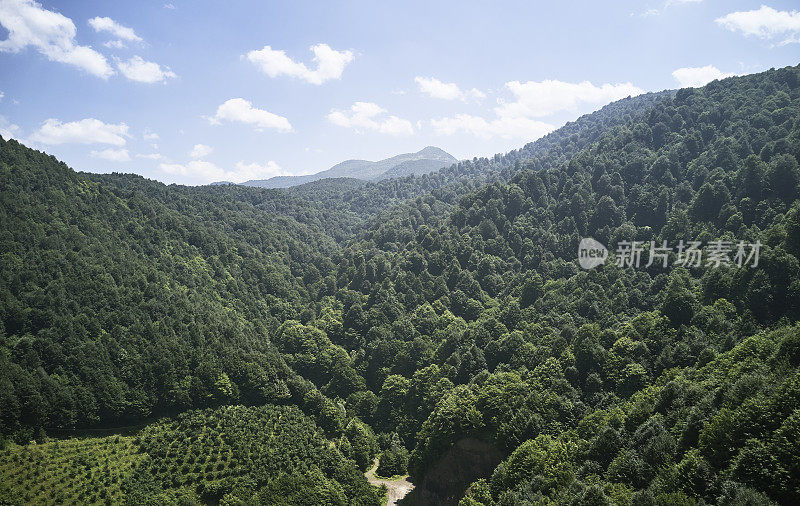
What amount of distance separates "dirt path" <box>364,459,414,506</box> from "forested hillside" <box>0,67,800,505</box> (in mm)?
2587

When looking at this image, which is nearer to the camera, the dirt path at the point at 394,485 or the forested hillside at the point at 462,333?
the forested hillside at the point at 462,333

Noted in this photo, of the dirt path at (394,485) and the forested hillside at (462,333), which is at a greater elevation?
the forested hillside at (462,333)

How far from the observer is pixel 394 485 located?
251 ft

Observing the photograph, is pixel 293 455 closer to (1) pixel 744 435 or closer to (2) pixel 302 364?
(2) pixel 302 364

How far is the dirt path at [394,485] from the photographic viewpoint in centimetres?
7238

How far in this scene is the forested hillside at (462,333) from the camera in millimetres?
41906

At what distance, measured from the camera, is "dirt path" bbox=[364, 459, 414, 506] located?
72.4 m

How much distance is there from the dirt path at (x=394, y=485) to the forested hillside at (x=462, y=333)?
2587 mm

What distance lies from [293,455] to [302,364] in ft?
124

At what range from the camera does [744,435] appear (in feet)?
97.7

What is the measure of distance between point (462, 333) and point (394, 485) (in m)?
36.9

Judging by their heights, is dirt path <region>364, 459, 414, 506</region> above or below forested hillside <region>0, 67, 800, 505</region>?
below

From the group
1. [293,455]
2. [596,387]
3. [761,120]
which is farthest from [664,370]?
[761,120]

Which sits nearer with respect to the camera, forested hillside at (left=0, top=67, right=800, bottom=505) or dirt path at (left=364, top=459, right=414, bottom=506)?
forested hillside at (left=0, top=67, right=800, bottom=505)
